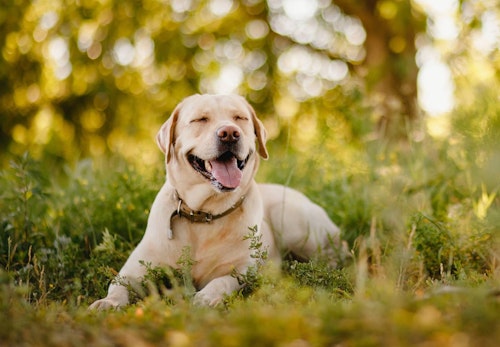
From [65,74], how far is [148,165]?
14.9 ft

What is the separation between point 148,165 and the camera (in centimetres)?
498

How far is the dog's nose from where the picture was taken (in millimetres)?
3289

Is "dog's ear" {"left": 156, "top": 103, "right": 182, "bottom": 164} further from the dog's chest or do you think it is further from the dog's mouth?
the dog's chest

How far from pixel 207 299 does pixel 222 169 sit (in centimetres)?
88

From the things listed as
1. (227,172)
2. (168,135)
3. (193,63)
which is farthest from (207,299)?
(193,63)

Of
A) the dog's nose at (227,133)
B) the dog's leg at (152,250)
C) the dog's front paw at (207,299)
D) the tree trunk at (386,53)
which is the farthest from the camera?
the tree trunk at (386,53)

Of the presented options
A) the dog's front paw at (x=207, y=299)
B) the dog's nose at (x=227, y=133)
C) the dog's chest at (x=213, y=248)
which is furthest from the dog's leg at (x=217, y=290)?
the dog's nose at (x=227, y=133)

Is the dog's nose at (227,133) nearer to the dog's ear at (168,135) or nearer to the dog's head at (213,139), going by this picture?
the dog's head at (213,139)

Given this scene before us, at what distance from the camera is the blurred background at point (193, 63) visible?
800 cm

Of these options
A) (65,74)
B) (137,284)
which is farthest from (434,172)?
(65,74)

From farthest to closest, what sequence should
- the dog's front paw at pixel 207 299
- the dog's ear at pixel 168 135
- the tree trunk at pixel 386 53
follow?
1. the tree trunk at pixel 386 53
2. the dog's ear at pixel 168 135
3. the dog's front paw at pixel 207 299

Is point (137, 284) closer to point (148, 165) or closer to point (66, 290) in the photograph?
point (66, 290)

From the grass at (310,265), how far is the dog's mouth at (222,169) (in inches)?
21.5

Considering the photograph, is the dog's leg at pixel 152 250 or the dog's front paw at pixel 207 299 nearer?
the dog's front paw at pixel 207 299
